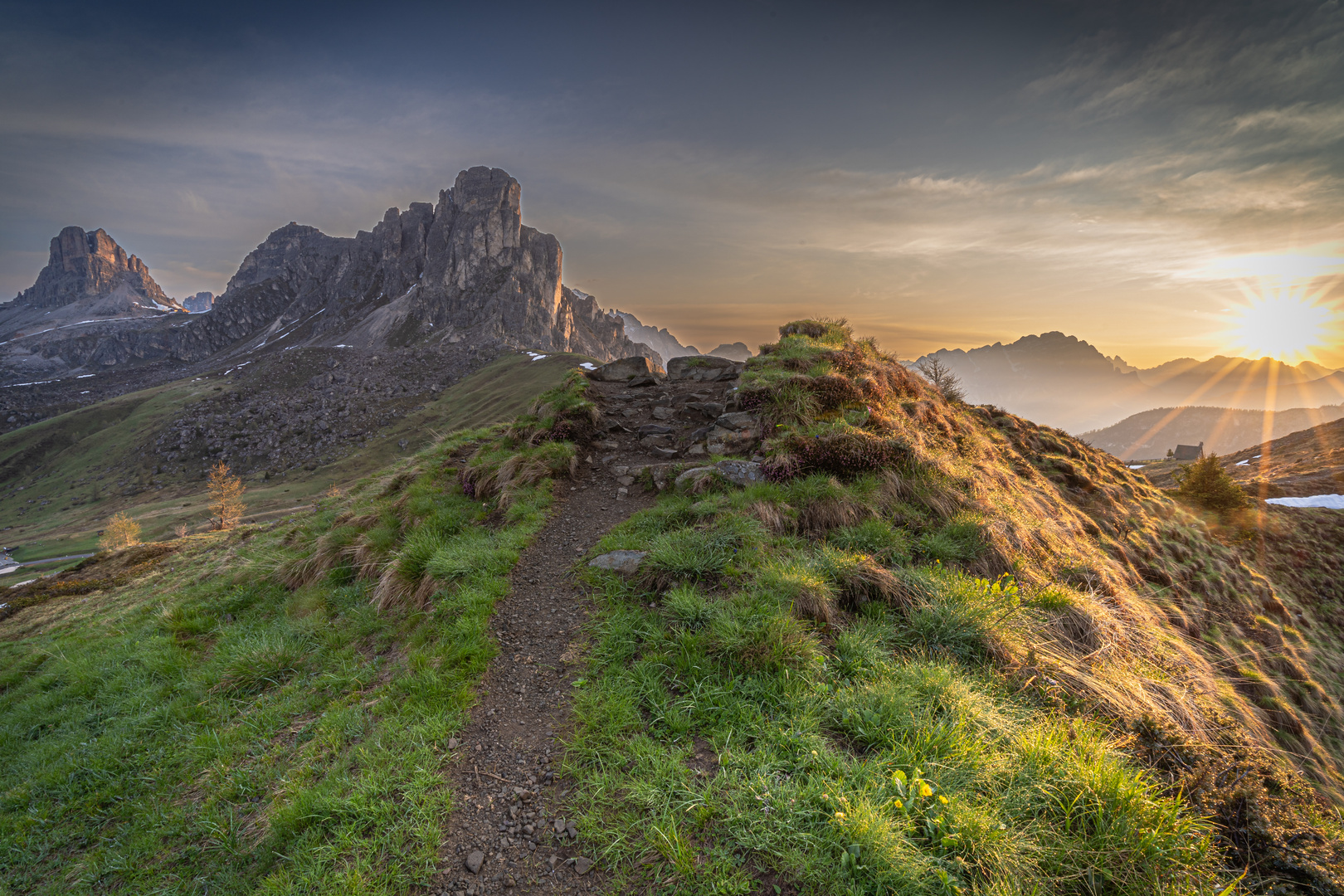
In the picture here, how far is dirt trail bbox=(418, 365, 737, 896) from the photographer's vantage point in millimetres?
3576

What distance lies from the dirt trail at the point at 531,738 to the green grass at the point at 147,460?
69003 millimetres

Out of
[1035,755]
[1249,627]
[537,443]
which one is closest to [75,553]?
[537,443]

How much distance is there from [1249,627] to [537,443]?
22.7 metres

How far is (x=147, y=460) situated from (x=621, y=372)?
164313mm

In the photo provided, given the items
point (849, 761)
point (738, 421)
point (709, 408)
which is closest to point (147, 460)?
point (709, 408)

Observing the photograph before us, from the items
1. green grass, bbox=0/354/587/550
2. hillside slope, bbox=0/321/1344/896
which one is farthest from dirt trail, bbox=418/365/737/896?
green grass, bbox=0/354/587/550

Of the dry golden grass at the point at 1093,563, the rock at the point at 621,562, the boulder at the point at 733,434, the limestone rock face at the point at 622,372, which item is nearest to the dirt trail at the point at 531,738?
the rock at the point at 621,562

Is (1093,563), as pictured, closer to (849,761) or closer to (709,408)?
(849,761)

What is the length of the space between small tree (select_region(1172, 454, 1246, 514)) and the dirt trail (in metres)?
28.8

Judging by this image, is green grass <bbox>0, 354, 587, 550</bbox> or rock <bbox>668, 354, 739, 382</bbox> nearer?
rock <bbox>668, 354, 739, 382</bbox>

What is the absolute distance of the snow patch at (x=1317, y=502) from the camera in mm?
22859

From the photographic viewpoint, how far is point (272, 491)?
298 feet

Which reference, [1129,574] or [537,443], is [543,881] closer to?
[537,443]

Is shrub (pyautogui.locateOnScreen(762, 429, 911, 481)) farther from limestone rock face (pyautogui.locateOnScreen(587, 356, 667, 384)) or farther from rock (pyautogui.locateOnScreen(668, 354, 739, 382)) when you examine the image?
limestone rock face (pyautogui.locateOnScreen(587, 356, 667, 384))
